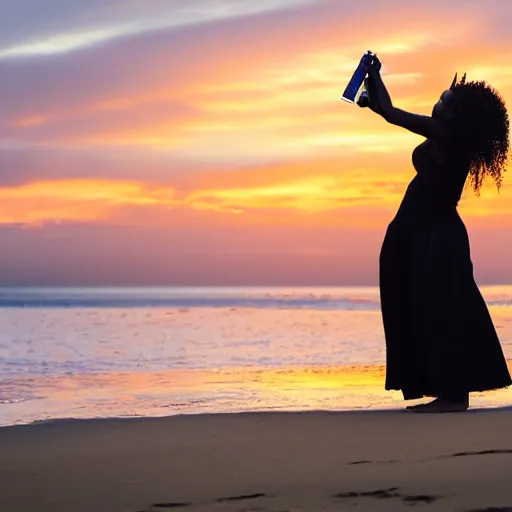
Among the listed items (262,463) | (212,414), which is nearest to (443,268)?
(212,414)

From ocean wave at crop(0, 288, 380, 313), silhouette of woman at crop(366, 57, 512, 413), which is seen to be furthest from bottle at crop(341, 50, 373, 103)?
ocean wave at crop(0, 288, 380, 313)

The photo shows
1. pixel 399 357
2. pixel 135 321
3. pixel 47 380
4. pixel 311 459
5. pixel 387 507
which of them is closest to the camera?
pixel 387 507

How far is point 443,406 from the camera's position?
6.48 m

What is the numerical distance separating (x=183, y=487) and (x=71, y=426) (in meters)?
1.75

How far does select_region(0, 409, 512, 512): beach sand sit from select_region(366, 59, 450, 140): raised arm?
5.70ft

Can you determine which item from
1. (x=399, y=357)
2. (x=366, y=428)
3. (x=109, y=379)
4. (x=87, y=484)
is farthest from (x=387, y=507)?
(x=109, y=379)

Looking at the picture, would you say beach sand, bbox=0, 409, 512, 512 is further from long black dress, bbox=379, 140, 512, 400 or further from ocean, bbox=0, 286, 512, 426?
ocean, bbox=0, 286, 512, 426

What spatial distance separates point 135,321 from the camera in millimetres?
23109

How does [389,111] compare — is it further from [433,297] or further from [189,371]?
[189,371]

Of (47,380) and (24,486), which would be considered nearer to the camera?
(24,486)

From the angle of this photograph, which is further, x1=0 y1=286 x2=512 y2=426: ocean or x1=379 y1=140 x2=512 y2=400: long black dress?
x1=0 y1=286 x2=512 y2=426: ocean

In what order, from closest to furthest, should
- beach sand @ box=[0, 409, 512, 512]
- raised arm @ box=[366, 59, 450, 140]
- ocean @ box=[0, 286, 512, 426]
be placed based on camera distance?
1. beach sand @ box=[0, 409, 512, 512]
2. raised arm @ box=[366, 59, 450, 140]
3. ocean @ box=[0, 286, 512, 426]

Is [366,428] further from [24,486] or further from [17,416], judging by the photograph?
[17,416]

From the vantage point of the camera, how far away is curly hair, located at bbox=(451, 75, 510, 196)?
651cm
